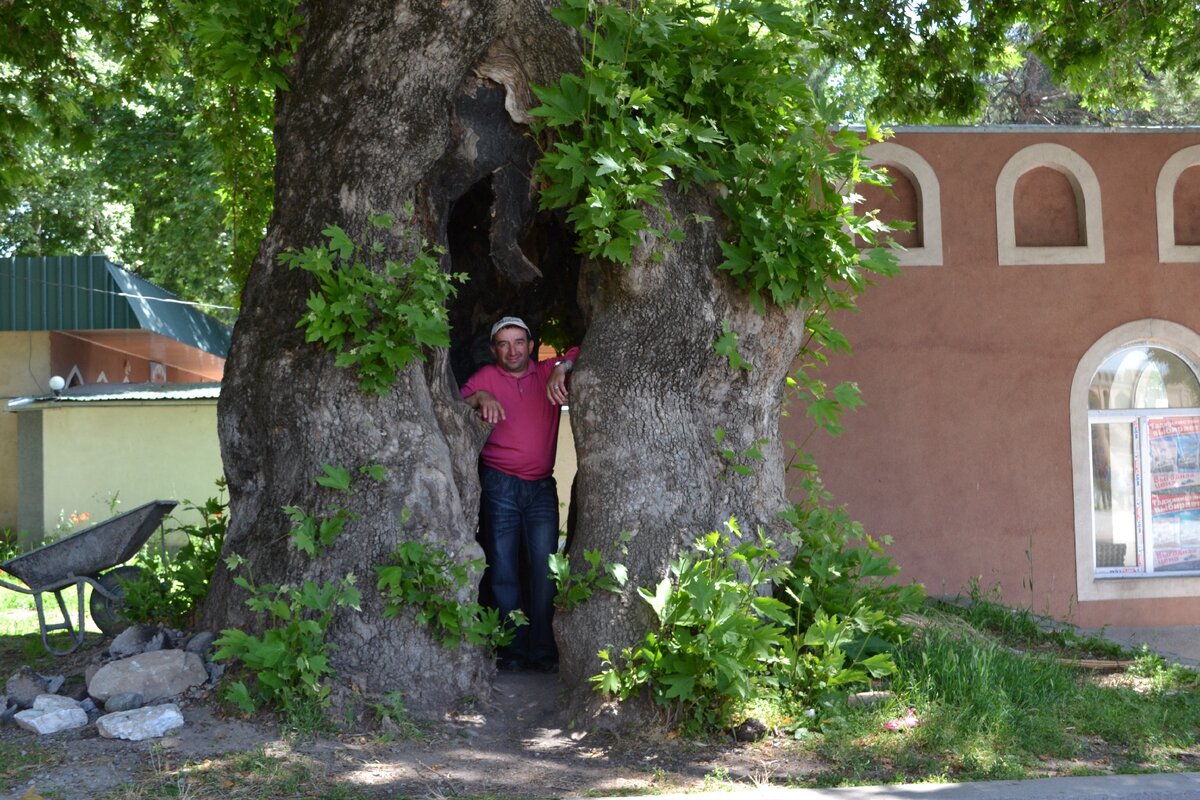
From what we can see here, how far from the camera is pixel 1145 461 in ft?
37.2

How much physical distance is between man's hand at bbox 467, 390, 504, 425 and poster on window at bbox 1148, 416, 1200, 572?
23.9 feet

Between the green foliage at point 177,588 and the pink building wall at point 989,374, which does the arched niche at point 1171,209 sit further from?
the green foliage at point 177,588

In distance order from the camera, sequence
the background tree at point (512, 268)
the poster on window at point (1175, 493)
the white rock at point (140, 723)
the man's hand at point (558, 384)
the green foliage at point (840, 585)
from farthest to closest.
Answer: the poster on window at point (1175, 493)
the man's hand at point (558, 384)
the green foliage at point (840, 585)
the background tree at point (512, 268)
the white rock at point (140, 723)

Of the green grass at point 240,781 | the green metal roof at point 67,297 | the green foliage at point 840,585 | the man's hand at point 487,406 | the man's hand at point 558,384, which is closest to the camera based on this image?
the green grass at point 240,781

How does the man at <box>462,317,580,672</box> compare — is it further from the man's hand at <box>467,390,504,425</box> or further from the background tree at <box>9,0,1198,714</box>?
the background tree at <box>9,0,1198,714</box>

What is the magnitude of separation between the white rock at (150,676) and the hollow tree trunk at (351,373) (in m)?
0.39

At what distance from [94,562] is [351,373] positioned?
6.87 ft

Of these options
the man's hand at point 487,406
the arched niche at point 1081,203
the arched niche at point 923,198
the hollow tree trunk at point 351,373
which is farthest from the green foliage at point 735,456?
the arched niche at point 1081,203

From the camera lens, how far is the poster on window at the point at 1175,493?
11336 mm

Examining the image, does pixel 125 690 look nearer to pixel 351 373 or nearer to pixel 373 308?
pixel 351 373

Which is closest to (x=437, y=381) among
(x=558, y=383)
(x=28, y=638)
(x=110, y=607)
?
(x=558, y=383)

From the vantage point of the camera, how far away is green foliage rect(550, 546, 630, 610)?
19.6ft

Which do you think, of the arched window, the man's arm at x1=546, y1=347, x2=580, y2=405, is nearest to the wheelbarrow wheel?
the man's arm at x1=546, y1=347, x2=580, y2=405

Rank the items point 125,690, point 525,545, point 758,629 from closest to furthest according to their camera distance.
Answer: point 758,629, point 125,690, point 525,545
